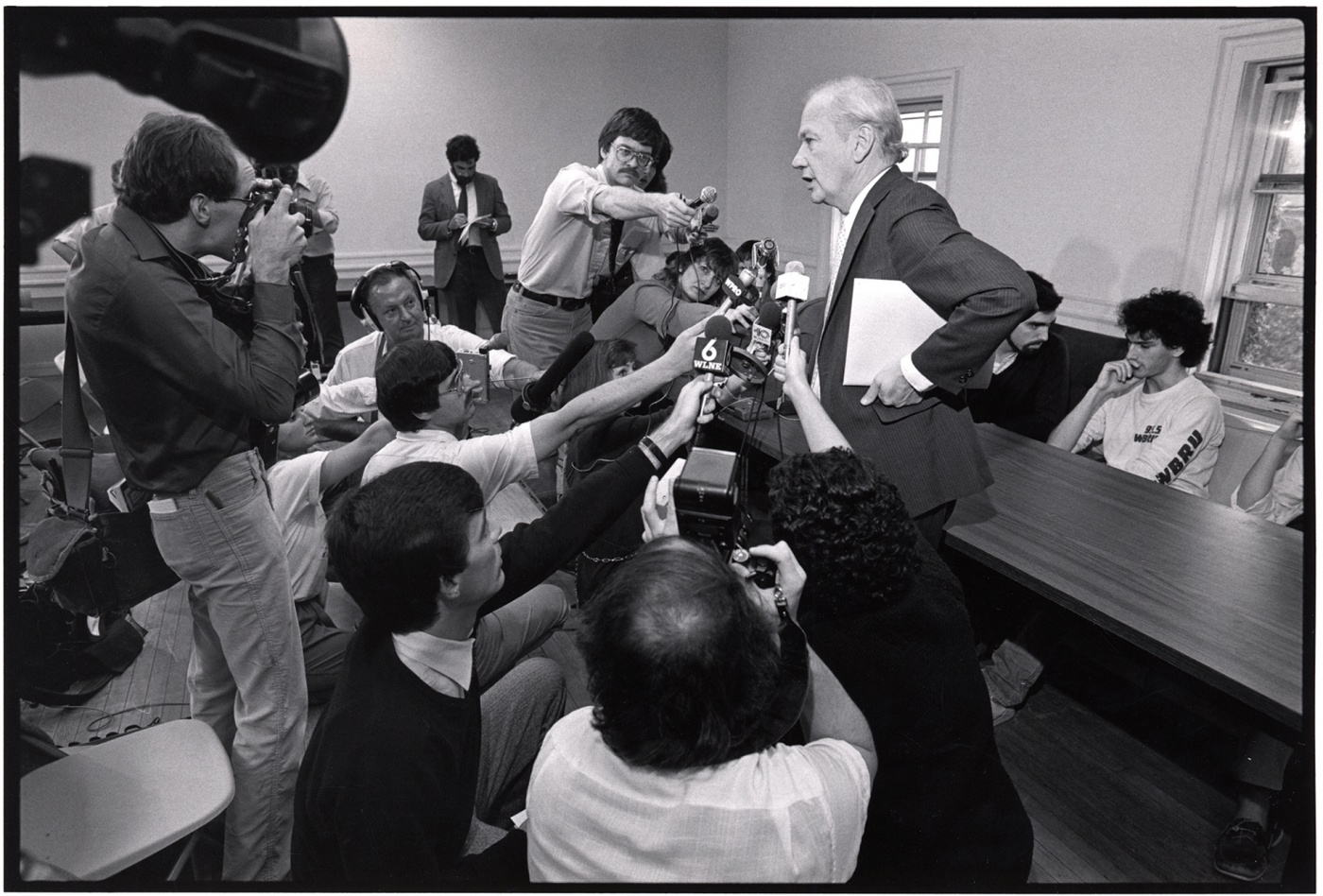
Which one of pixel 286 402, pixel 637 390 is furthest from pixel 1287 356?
pixel 286 402

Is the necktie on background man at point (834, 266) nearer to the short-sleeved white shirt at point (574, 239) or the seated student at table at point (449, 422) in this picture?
the seated student at table at point (449, 422)

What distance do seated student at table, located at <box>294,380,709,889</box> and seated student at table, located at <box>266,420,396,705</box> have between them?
0.63 meters

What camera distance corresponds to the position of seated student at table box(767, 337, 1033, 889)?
100 cm

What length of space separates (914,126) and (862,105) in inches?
108

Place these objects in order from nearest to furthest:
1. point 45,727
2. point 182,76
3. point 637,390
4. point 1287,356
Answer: point 182,76 < point 45,727 < point 637,390 < point 1287,356

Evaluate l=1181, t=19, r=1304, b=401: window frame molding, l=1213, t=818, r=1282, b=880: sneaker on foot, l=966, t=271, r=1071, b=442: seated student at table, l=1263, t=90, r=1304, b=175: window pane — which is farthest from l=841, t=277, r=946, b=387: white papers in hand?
l=1263, t=90, r=1304, b=175: window pane

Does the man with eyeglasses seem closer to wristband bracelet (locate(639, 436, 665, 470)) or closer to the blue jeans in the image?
wristband bracelet (locate(639, 436, 665, 470))

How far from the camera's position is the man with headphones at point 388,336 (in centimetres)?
201

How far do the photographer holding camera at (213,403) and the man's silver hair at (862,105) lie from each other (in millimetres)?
822

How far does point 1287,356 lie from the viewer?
2.30 meters

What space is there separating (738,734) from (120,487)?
3.64 ft

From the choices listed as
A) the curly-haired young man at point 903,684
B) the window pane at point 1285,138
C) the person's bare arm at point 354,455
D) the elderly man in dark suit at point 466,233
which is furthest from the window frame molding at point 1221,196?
the person's bare arm at point 354,455

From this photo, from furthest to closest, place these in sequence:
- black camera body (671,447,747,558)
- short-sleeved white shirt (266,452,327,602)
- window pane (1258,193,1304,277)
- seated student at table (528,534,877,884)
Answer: window pane (1258,193,1304,277) < short-sleeved white shirt (266,452,327,602) < black camera body (671,447,747,558) < seated student at table (528,534,877,884)

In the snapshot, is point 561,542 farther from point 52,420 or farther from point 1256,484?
point 1256,484
